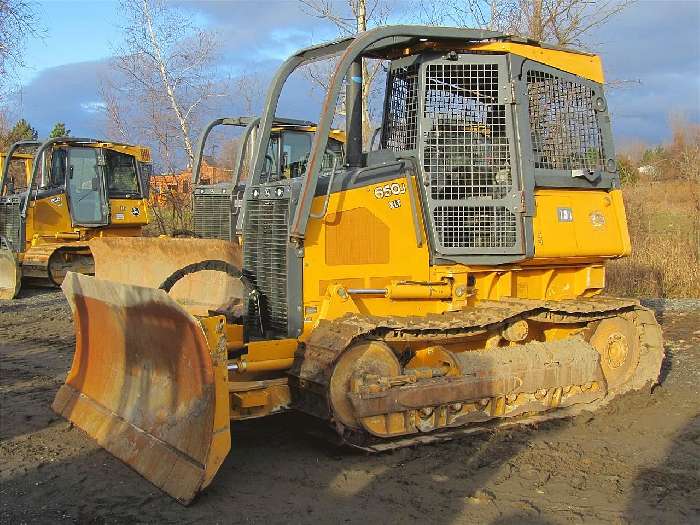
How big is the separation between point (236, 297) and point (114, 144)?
35.8ft

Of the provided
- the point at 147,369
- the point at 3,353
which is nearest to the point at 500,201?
the point at 147,369

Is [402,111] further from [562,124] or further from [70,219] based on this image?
[70,219]

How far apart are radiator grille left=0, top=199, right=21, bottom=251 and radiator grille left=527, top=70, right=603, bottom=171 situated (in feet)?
40.9

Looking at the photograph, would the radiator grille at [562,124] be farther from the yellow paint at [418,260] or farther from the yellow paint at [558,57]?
the yellow paint at [418,260]

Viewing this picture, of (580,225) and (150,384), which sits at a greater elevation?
(580,225)

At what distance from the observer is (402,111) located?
6586 mm

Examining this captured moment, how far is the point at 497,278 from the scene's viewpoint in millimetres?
6715

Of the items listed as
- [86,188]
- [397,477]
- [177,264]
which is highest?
[86,188]

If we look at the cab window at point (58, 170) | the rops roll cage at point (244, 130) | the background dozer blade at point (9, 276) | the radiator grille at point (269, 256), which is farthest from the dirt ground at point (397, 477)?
the cab window at point (58, 170)

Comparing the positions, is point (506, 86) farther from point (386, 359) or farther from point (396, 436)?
point (396, 436)

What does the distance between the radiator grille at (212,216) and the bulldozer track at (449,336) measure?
253 inches

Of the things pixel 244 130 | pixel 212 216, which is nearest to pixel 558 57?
pixel 244 130

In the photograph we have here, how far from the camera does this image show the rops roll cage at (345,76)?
557 cm

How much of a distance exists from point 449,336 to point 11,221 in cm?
1288
